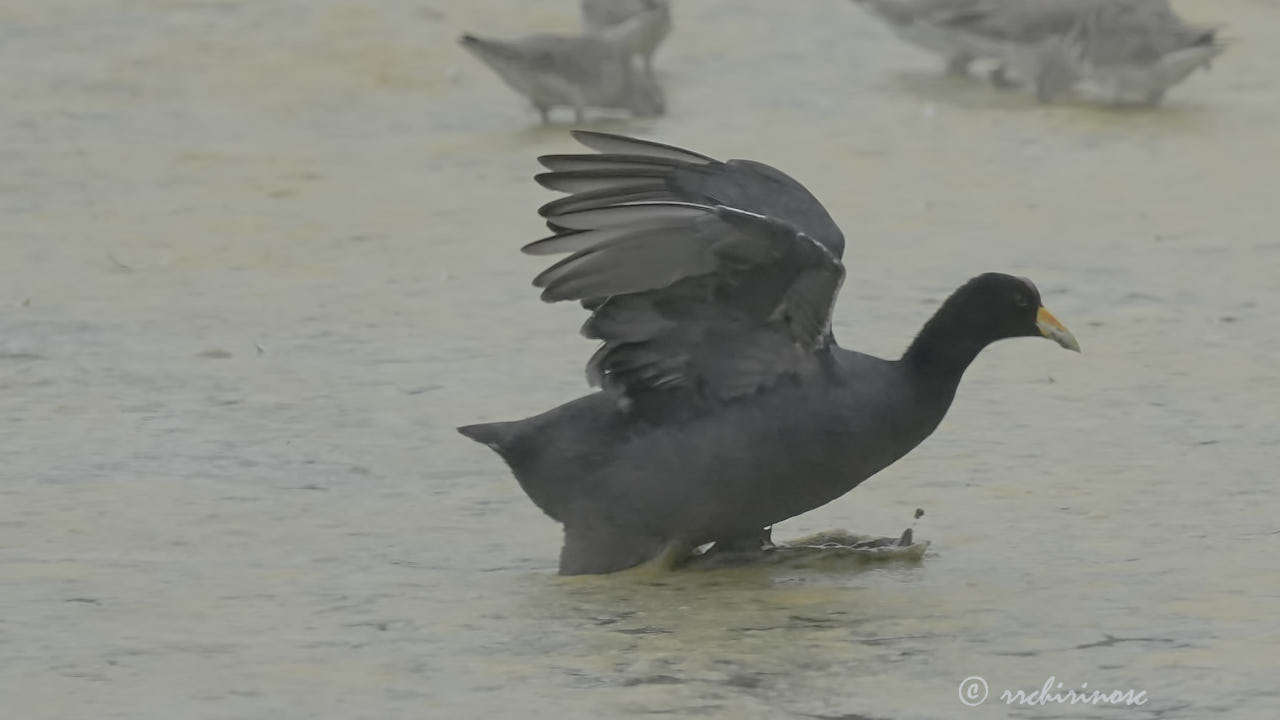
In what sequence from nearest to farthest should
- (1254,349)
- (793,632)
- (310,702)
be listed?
(310,702)
(793,632)
(1254,349)

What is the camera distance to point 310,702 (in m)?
4.02

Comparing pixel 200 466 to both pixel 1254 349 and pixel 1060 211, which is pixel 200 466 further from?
pixel 1060 211

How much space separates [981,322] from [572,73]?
6.67 meters

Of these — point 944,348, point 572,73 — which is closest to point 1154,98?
point 572,73

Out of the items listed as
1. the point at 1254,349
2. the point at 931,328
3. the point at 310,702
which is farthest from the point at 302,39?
the point at 310,702

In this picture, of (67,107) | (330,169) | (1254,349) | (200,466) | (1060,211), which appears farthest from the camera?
(67,107)

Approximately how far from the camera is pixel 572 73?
37.6 ft

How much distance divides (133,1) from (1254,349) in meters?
8.52

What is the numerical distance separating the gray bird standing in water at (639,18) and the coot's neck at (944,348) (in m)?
7.49

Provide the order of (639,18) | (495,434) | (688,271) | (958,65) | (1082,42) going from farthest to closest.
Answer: (958,65) < (639,18) < (1082,42) < (495,434) < (688,271)

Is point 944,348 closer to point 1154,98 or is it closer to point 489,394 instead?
point 489,394

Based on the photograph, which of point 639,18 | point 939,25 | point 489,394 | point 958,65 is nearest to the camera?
point 489,394

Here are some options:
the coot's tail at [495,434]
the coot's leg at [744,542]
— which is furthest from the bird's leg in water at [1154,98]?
the coot's tail at [495,434]

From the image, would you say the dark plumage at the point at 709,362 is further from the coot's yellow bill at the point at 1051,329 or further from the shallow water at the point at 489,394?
the shallow water at the point at 489,394
